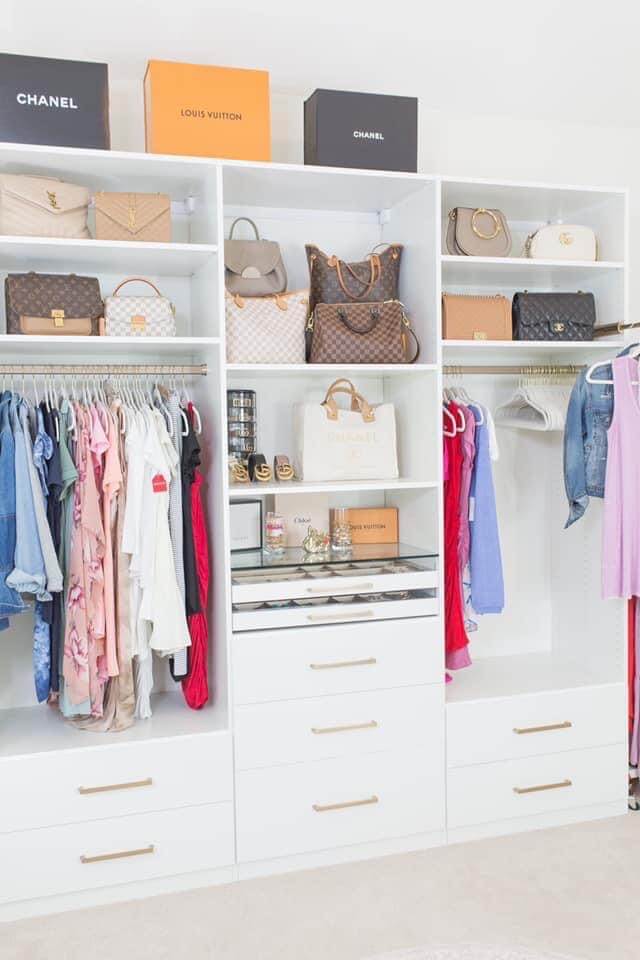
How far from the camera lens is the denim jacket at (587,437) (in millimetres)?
3195

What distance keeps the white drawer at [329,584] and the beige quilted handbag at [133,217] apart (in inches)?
44.4

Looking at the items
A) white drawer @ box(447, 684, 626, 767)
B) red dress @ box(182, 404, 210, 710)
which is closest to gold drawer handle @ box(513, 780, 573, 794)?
white drawer @ box(447, 684, 626, 767)

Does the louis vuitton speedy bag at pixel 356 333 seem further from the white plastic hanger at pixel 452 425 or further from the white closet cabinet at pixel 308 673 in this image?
the white plastic hanger at pixel 452 425

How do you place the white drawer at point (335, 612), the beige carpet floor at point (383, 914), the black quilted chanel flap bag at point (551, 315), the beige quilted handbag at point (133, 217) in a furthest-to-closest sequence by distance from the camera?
the black quilted chanel flap bag at point (551, 315) < the white drawer at point (335, 612) < the beige quilted handbag at point (133, 217) < the beige carpet floor at point (383, 914)

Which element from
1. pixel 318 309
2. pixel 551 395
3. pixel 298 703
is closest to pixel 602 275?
pixel 551 395

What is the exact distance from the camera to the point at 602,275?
3.39 m

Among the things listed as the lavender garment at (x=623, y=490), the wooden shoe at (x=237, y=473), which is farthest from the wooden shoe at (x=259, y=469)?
the lavender garment at (x=623, y=490)

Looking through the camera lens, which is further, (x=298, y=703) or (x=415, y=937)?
(x=298, y=703)

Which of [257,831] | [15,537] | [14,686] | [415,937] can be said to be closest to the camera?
[415,937]

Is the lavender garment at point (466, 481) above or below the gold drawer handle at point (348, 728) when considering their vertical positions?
above

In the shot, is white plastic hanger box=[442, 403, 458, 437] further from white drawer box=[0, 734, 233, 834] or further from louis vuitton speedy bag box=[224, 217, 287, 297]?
white drawer box=[0, 734, 233, 834]

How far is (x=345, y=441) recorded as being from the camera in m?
3.12

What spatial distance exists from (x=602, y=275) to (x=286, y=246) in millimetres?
1196

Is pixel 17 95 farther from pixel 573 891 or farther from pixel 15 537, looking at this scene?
pixel 573 891
